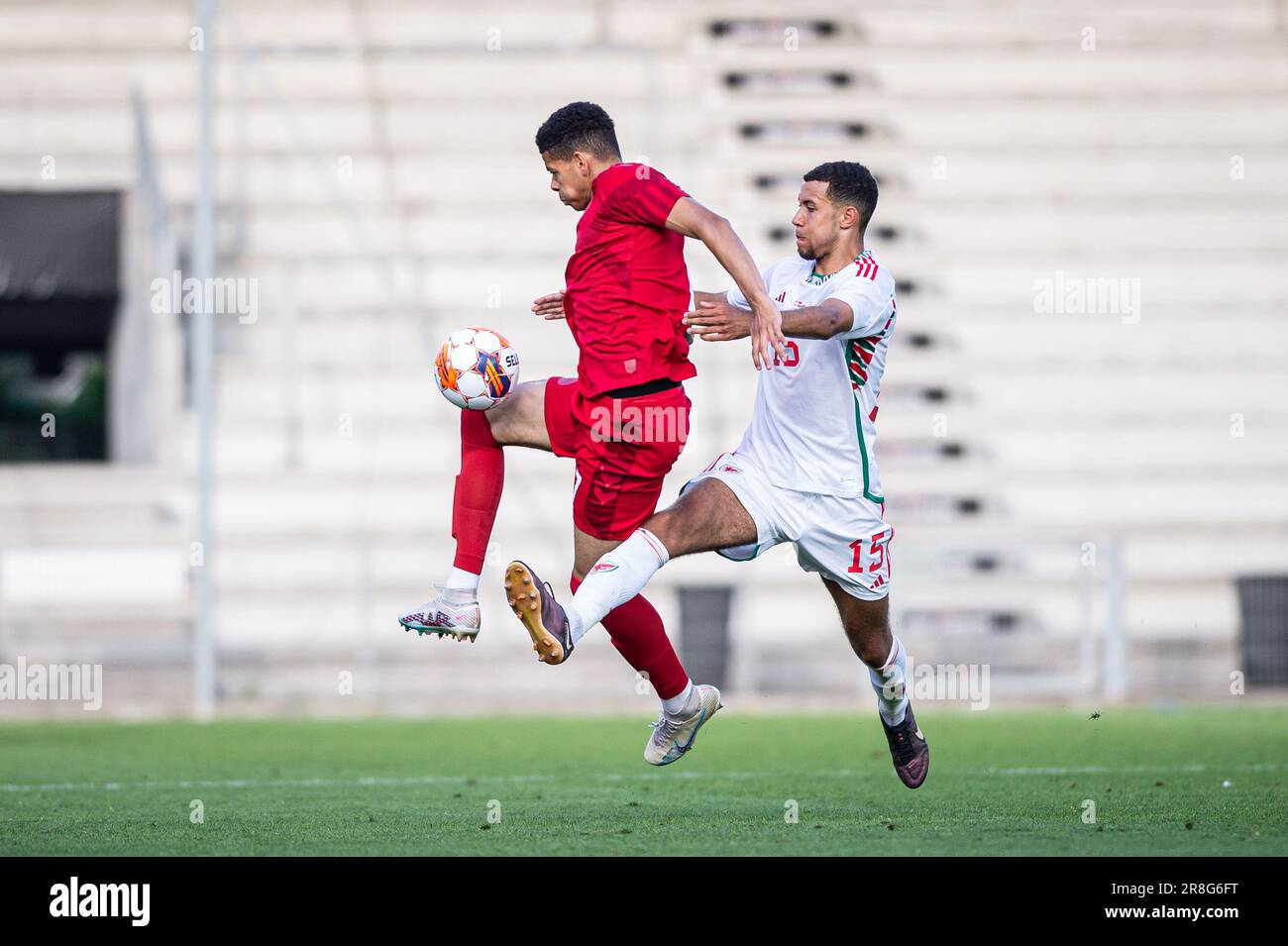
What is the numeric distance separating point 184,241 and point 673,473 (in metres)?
5.46

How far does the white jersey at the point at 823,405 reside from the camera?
6387 millimetres

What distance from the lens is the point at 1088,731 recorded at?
10.4 meters

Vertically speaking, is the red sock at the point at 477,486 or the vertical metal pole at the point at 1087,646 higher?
the red sock at the point at 477,486

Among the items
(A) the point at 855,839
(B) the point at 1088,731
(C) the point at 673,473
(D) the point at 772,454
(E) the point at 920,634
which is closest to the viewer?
(A) the point at 855,839

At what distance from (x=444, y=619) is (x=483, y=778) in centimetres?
190

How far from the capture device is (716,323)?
18.9 feet

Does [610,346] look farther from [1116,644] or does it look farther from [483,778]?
[1116,644]

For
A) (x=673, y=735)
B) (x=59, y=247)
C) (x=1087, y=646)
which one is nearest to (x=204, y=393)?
(x=59, y=247)

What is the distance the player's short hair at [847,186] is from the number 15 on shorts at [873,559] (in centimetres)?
110

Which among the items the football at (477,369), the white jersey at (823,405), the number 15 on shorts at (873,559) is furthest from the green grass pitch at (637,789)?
the football at (477,369)

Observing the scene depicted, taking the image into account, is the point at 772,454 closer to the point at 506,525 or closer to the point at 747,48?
the point at 506,525

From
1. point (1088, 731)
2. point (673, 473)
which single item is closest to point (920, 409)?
point (673, 473)

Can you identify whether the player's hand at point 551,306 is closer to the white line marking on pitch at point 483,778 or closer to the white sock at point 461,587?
the white sock at point 461,587

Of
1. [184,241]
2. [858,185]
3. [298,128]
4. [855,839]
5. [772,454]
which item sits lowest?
[855,839]
